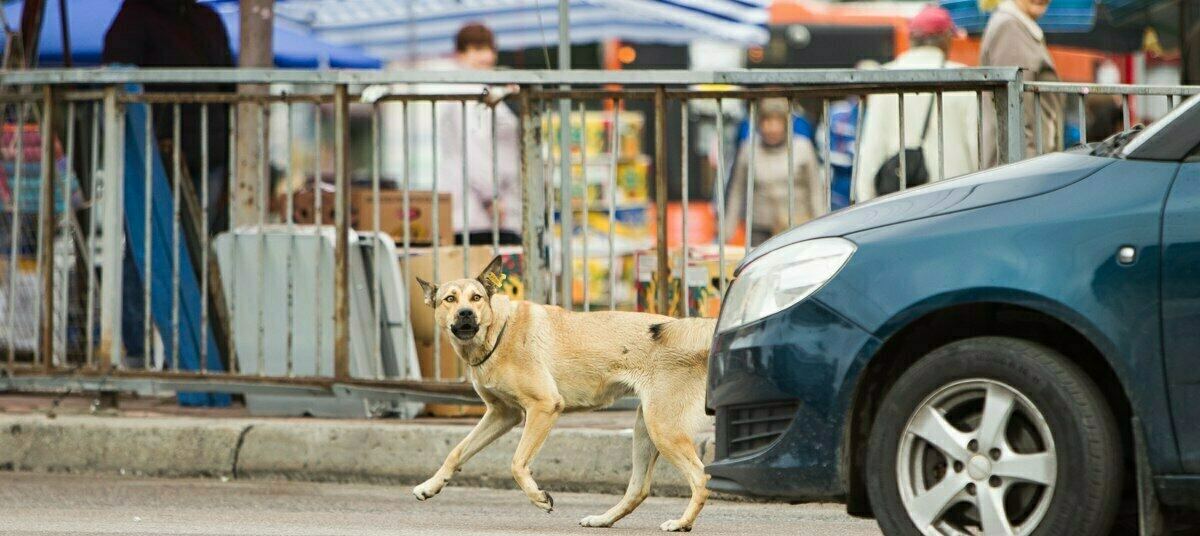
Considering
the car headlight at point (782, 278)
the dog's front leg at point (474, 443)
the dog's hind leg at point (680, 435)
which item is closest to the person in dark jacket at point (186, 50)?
the dog's front leg at point (474, 443)

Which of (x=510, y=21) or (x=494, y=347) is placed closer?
(x=494, y=347)

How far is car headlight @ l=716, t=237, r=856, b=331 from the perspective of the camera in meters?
4.78

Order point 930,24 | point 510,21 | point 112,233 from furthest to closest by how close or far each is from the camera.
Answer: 1. point 510,21
2. point 930,24
3. point 112,233

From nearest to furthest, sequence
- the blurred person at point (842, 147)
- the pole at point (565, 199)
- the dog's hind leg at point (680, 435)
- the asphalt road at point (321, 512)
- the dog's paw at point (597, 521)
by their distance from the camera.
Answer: the dog's hind leg at point (680, 435) < the asphalt road at point (321, 512) < the dog's paw at point (597, 521) < the pole at point (565, 199) < the blurred person at point (842, 147)

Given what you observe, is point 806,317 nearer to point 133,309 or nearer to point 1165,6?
point 133,309

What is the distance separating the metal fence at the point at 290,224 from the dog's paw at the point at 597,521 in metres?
1.60

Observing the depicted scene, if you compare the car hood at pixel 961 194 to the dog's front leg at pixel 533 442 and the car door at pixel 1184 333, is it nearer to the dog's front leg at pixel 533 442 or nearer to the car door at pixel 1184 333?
the car door at pixel 1184 333

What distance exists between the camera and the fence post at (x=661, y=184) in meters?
7.77

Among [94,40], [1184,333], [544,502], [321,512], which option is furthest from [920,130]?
[94,40]

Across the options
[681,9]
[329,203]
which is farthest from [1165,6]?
[329,203]

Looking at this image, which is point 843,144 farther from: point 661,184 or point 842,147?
point 661,184

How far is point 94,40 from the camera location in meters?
13.0

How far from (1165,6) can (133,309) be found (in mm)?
10258

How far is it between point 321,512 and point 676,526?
1450 mm
